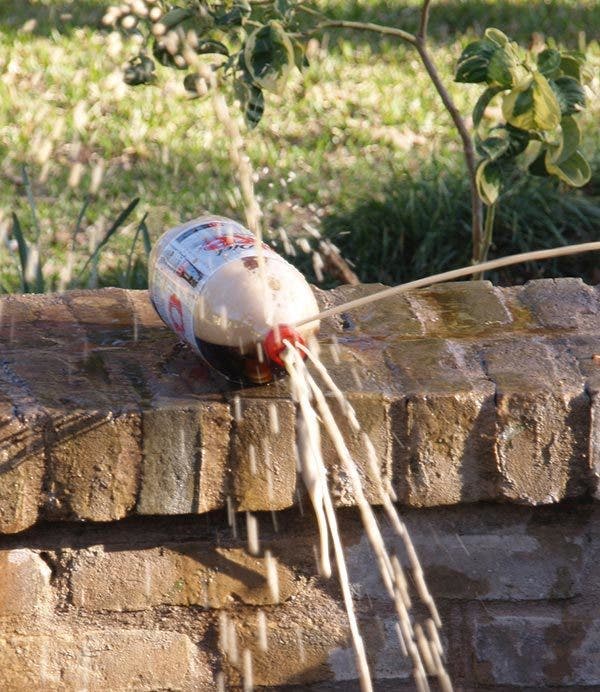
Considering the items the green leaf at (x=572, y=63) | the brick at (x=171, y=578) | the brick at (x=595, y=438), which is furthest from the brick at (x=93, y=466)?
the green leaf at (x=572, y=63)

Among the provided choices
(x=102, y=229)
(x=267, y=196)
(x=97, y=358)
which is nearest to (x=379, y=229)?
(x=267, y=196)

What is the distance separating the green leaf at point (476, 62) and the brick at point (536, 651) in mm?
1165

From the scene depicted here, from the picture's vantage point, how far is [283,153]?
4980mm

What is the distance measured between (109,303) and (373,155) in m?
2.96

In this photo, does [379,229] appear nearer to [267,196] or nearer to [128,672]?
[267,196]

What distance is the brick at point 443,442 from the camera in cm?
173

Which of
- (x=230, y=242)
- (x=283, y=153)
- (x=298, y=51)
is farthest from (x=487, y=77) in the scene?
(x=283, y=153)

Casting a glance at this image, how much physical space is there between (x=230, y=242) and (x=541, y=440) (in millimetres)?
552

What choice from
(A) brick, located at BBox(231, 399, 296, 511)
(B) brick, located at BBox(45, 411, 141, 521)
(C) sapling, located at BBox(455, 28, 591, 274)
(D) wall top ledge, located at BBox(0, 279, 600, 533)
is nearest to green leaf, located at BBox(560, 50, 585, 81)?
(C) sapling, located at BBox(455, 28, 591, 274)

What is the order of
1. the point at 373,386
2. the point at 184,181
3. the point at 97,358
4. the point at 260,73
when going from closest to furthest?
the point at 373,386 < the point at 97,358 < the point at 260,73 < the point at 184,181

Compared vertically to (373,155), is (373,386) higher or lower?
lower

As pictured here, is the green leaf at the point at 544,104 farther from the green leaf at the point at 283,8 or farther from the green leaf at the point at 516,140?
the green leaf at the point at 283,8

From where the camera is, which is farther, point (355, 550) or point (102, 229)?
point (102, 229)

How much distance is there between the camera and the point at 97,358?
6.19ft
